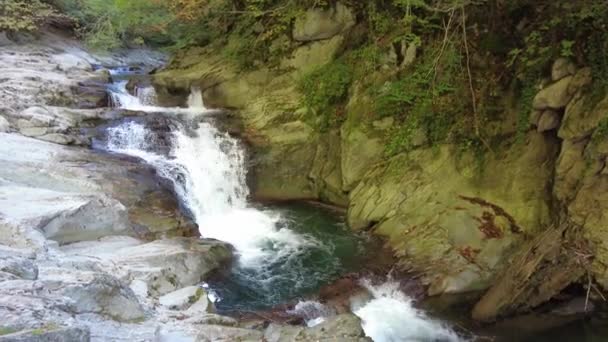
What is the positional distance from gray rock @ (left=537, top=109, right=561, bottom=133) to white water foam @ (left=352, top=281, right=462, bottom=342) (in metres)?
3.30

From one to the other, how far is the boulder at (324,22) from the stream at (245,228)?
2701 millimetres

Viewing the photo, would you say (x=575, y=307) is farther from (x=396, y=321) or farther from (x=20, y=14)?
(x=20, y=14)

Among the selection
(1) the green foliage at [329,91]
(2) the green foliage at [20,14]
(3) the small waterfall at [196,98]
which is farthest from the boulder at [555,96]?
(2) the green foliage at [20,14]

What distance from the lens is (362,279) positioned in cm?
801

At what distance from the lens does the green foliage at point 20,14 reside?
15953mm

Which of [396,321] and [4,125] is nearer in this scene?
[396,321]

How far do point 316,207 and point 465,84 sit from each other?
12.1ft

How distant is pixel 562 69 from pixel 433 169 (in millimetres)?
2616

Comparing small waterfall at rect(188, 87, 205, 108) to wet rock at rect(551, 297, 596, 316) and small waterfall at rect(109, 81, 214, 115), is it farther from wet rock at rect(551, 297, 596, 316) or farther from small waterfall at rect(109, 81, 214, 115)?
wet rock at rect(551, 297, 596, 316)

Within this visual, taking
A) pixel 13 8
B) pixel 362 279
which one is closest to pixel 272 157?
pixel 362 279

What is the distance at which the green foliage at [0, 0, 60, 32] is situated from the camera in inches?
628

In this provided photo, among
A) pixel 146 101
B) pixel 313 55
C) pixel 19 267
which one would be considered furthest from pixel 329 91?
pixel 19 267

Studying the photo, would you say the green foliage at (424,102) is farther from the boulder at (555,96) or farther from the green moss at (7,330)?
the green moss at (7,330)

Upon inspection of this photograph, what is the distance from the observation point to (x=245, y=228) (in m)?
9.66
